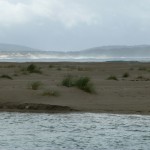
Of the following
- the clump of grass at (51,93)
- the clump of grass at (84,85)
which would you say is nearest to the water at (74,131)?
the clump of grass at (51,93)

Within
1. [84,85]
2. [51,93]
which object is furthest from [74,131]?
[84,85]

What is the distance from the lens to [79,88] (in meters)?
25.5

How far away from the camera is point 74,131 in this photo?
631 inches

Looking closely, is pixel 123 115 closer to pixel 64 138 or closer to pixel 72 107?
pixel 72 107

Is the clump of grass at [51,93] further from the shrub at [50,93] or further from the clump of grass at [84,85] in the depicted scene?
the clump of grass at [84,85]

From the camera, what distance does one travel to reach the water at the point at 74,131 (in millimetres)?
13859

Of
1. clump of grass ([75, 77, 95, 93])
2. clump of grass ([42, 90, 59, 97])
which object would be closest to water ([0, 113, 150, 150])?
clump of grass ([42, 90, 59, 97])

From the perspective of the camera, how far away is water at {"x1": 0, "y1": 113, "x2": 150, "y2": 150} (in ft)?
45.5

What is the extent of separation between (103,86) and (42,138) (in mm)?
14428

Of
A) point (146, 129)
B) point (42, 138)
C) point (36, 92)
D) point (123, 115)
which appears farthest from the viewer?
point (36, 92)

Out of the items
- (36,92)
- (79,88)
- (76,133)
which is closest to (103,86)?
(79,88)

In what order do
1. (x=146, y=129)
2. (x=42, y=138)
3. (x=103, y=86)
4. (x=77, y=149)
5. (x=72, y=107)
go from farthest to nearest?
1. (x=103, y=86)
2. (x=72, y=107)
3. (x=146, y=129)
4. (x=42, y=138)
5. (x=77, y=149)

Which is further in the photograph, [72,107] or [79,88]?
[79,88]

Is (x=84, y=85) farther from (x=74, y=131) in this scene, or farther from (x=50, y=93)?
(x=74, y=131)
